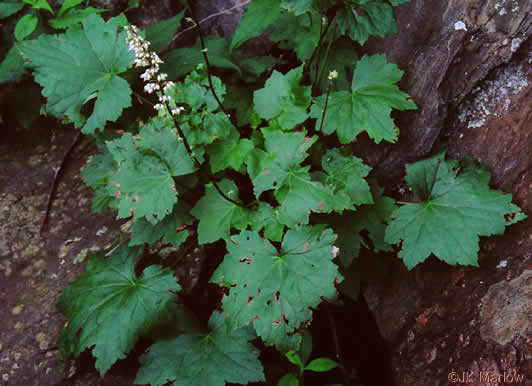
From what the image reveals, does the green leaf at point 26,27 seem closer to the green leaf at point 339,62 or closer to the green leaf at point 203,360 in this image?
the green leaf at point 339,62

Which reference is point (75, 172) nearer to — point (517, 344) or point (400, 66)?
point (400, 66)

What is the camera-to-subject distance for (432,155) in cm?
224

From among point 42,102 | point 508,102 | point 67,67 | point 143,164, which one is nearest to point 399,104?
point 508,102

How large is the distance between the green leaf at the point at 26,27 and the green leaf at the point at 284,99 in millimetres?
1791

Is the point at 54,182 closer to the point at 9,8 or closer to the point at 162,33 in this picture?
the point at 9,8

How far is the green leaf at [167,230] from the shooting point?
238cm

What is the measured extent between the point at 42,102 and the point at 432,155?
311 cm

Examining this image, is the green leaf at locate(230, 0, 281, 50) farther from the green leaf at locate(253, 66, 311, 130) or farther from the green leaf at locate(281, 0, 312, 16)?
the green leaf at locate(281, 0, 312, 16)

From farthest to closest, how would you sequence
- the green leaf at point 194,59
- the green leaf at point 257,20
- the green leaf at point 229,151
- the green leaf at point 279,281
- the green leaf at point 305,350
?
the green leaf at point 194,59, the green leaf at point 257,20, the green leaf at point 229,151, the green leaf at point 305,350, the green leaf at point 279,281

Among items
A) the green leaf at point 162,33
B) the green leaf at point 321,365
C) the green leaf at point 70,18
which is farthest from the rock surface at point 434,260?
the green leaf at point 70,18

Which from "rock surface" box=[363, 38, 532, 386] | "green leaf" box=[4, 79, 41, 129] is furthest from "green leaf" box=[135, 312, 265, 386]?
"green leaf" box=[4, 79, 41, 129]

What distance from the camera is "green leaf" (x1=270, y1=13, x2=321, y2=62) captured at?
261cm

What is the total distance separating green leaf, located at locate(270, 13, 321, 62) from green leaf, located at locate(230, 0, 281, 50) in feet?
0.78

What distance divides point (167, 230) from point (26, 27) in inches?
74.8
